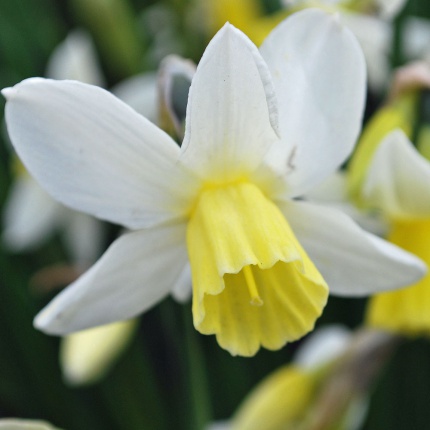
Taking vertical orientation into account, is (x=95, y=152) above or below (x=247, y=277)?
above

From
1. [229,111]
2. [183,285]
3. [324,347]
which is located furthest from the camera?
[324,347]

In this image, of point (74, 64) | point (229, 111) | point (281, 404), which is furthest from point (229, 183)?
point (74, 64)

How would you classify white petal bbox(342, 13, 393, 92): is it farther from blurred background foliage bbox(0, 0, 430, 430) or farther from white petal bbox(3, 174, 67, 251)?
white petal bbox(3, 174, 67, 251)

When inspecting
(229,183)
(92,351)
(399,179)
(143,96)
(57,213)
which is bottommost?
(57,213)

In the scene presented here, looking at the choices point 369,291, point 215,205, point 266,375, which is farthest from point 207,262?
point 266,375

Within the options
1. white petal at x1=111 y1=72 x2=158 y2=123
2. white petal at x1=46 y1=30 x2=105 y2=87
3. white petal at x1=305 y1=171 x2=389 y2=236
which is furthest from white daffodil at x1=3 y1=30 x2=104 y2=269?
white petal at x1=305 y1=171 x2=389 y2=236

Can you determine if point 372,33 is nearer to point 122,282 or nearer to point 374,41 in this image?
point 374,41
